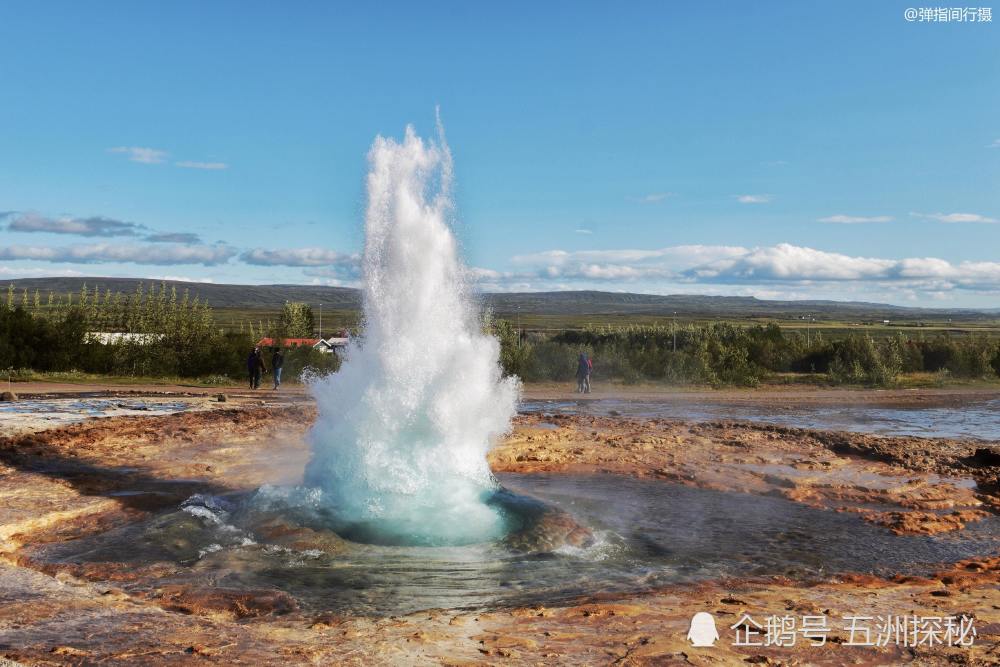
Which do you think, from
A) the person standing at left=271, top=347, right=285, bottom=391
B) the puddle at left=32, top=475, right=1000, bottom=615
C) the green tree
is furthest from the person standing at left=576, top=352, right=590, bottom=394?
the green tree

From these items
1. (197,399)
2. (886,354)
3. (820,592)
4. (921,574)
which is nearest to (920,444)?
(921,574)

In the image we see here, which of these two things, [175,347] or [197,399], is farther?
[175,347]

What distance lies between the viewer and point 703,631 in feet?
19.0

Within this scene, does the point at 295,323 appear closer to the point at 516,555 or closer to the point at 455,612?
the point at 516,555

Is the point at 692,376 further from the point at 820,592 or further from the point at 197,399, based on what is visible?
the point at 820,592

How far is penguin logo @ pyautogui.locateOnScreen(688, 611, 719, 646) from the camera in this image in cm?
562

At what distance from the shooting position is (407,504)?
9523 mm

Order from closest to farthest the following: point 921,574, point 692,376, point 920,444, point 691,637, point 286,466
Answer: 1. point 691,637
2. point 921,574
3. point 286,466
4. point 920,444
5. point 692,376

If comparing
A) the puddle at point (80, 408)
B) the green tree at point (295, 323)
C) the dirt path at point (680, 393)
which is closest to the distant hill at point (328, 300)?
the green tree at point (295, 323)

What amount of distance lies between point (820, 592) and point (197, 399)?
58.8ft

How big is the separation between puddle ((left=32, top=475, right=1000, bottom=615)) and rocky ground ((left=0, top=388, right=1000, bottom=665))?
13.7 inches

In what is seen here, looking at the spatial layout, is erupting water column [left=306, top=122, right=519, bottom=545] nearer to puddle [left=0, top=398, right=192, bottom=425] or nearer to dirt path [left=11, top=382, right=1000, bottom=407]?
puddle [left=0, top=398, right=192, bottom=425]

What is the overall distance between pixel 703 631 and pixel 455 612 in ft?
6.23

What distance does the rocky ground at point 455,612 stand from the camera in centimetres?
543
